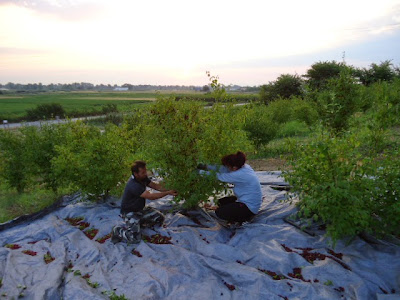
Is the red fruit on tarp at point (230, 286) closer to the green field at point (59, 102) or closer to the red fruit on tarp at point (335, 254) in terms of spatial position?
the red fruit on tarp at point (335, 254)

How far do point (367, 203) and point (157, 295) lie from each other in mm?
2947

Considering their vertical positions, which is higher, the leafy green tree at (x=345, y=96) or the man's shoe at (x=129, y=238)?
the leafy green tree at (x=345, y=96)

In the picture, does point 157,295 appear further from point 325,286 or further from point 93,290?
point 325,286

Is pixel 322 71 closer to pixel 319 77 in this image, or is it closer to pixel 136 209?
pixel 319 77

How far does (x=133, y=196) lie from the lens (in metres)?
5.47

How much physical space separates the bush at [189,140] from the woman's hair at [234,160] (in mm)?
156

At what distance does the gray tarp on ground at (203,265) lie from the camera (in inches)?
147

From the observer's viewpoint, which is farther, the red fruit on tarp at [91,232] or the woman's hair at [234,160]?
the red fruit on tarp at [91,232]

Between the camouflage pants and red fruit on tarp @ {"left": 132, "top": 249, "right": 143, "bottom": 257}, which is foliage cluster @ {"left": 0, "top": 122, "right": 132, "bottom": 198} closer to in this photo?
the camouflage pants

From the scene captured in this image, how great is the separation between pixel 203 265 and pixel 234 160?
1.70 m

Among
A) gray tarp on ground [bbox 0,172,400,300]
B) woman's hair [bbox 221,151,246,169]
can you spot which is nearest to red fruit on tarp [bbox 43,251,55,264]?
gray tarp on ground [bbox 0,172,400,300]

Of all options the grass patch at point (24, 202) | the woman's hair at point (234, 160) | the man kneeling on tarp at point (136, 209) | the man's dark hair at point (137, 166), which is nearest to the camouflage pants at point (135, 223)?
the man kneeling on tarp at point (136, 209)

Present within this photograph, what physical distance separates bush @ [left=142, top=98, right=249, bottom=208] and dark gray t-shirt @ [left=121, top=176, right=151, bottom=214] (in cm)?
42

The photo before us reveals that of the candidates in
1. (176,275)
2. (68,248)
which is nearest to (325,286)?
(176,275)
